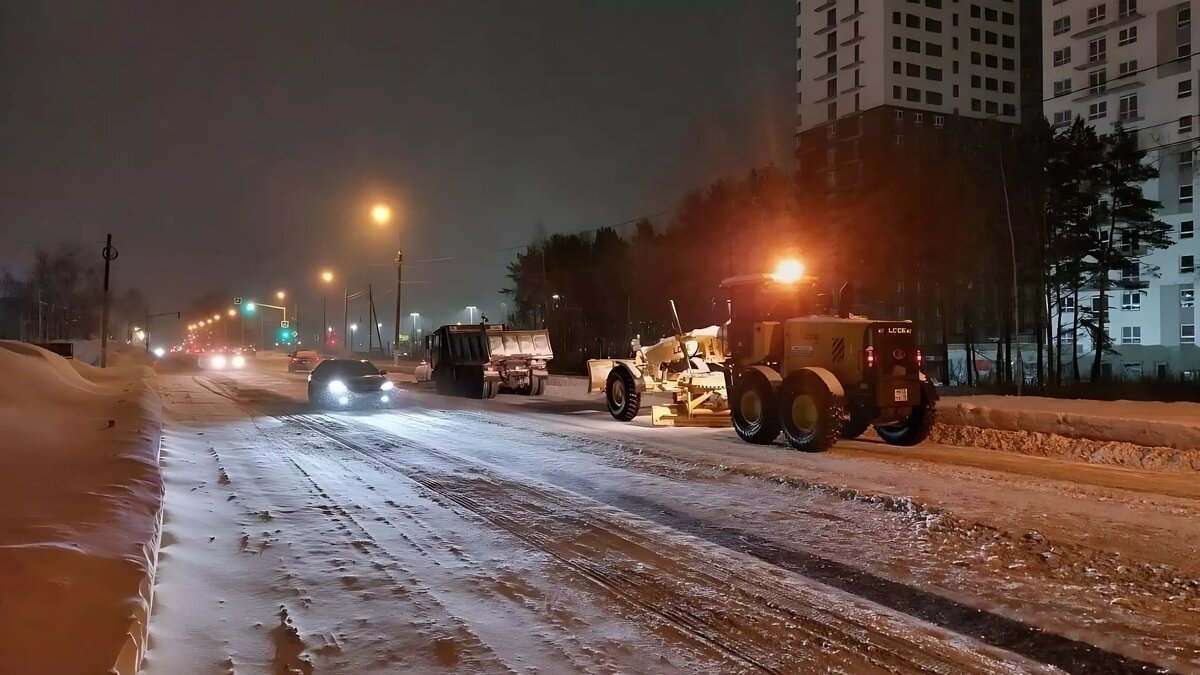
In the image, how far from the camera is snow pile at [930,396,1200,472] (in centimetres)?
1168

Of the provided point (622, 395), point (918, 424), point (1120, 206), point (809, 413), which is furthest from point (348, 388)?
point (1120, 206)

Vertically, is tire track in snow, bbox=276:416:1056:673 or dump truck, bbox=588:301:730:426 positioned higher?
dump truck, bbox=588:301:730:426

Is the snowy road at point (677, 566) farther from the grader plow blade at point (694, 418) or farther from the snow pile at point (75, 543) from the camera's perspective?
the grader plow blade at point (694, 418)

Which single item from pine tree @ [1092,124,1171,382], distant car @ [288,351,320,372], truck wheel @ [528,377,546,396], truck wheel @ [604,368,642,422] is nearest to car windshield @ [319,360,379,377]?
truck wheel @ [528,377,546,396]

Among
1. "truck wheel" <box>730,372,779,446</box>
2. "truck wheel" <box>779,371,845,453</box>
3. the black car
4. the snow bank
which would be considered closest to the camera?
the snow bank

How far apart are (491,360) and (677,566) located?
66.6 feet

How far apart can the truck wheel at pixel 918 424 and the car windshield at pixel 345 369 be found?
14.3m

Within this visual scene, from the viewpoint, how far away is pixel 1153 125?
183 ft

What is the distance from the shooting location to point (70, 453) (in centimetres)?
1002

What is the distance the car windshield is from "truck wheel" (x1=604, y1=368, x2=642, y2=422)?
7.92m

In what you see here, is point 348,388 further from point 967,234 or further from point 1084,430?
point 967,234

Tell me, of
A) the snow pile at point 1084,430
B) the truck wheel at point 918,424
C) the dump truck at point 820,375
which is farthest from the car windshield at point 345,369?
the snow pile at point 1084,430

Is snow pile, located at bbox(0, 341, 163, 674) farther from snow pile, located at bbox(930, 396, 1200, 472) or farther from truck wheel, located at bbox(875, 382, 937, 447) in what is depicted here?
snow pile, located at bbox(930, 396, 1200, 472)

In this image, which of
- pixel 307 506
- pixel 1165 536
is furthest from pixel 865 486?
pixel 307 506
